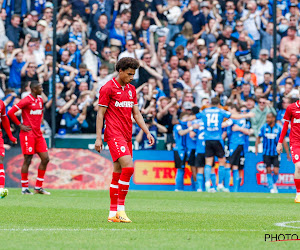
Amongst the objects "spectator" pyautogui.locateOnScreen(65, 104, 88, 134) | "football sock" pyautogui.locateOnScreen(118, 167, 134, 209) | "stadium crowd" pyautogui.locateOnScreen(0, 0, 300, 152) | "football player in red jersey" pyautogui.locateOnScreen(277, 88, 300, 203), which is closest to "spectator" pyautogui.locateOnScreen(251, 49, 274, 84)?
"stadium crowd" pyautogui.locateOnScreen(0, 0, 300, 152)

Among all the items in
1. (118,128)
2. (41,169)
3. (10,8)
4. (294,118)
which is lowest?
(41,169)

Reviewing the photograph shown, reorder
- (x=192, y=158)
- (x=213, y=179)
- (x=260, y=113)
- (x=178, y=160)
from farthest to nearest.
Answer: (x=260, y=113), (x=192, y=158), (x=178, y=160), (x=213, y=179)

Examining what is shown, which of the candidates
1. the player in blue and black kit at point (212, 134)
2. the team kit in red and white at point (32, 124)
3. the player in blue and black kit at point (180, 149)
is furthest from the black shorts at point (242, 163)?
the team kit in red and white at point (32, 124)

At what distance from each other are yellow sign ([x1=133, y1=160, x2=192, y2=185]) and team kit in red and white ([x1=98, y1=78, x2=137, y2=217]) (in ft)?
37.2

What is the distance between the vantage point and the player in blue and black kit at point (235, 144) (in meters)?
20.4

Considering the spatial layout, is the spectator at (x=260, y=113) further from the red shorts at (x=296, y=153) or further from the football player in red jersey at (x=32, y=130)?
the football player in red jersey at (x=32, y=130)

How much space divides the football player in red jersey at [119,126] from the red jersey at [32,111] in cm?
698

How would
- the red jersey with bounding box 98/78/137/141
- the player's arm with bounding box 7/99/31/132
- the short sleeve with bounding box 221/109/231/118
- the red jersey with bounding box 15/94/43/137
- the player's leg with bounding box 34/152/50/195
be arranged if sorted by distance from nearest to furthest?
1. the red jersey with bounding box 98/78/137/141
2. the player's arm with bounding box 7/99/31/132
3. the red jersey with bounding box 15/94/43/137
4. the player's leg with bounding box 34/152/50/195
5. the short sleeve with bounding box 221/109/231/118

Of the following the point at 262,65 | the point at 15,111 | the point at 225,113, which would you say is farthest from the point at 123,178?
the point at 262,65

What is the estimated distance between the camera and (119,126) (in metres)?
9.16

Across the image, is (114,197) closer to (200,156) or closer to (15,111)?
(15,111)

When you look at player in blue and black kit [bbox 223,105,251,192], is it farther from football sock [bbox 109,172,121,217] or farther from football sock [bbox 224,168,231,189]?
football sock [bbox 109,172,121,217]

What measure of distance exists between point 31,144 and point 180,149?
5.79m

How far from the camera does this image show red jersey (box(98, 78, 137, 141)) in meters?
9.09
